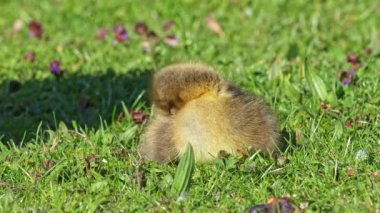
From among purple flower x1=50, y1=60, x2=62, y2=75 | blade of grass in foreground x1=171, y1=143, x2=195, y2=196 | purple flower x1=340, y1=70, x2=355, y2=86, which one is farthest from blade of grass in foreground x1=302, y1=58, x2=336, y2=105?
purple flower x1=50, y1=60, x2=62, y2=75

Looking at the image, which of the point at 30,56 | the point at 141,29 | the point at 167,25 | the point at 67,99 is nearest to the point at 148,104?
the point at 67,99

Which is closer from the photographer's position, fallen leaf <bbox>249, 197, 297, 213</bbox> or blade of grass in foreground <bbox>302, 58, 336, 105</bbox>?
fallen leaf <bbox>249, 197, 297, 213</bbox>

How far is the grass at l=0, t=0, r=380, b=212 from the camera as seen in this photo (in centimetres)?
492

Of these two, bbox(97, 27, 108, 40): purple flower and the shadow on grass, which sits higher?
bbox(97, 27, 108, 40): purple flower

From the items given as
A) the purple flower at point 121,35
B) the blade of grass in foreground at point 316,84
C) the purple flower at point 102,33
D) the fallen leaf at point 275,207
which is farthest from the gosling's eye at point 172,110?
the purple flower at point 102,33

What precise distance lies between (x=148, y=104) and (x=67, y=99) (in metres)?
0.84

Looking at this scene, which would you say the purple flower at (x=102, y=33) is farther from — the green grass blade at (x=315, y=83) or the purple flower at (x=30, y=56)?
the green grass blade at (x=315, y=83)

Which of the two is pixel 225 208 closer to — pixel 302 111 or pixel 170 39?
pixel 302 111

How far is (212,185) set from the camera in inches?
197

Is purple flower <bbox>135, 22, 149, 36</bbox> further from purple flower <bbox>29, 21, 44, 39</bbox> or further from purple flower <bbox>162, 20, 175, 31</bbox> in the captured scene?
purple flower <bbox>29, 21, 44, 39</bbox>

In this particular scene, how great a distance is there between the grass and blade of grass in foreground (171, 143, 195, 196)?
0.17 feet

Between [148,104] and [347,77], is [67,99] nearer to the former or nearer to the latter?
[148,104]

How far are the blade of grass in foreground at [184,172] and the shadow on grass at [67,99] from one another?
160 centimetres

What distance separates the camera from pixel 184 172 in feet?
16.2
